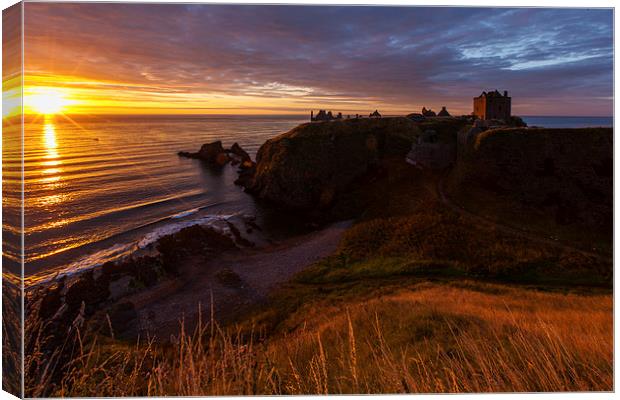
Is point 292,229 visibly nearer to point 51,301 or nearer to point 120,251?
point 120,251

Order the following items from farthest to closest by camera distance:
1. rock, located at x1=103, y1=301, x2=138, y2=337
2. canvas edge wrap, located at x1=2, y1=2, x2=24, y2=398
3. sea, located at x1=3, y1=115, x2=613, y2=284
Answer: rock, located at x1=103, y1=301, x2=138, y2=337 < sea, located at x1=3, y1=115, x2=613, y2=284 < canvas edge wrap, located at x1=2, y1=2, x2=24, y2=398

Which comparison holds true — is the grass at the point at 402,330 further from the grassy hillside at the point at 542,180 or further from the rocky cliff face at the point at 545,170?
the rocky cliff face at the point at 545,170

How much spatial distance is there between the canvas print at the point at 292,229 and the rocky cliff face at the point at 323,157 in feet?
3.82

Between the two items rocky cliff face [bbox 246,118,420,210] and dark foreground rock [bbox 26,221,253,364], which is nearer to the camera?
dark foreground rock [bbox 26,221,253,364]

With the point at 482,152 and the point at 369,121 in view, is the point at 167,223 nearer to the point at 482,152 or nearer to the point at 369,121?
the point at 482,152

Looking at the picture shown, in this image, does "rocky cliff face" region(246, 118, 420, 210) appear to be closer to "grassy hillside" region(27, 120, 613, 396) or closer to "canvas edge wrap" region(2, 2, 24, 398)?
"grassy hillside" region(27, 120, 613, 396)

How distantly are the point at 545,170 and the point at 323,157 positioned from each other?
26.0m

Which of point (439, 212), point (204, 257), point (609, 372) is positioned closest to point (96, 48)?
point (609, 372)

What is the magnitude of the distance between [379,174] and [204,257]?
2537 cm

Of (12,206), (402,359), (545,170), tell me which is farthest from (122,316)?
(545,170)

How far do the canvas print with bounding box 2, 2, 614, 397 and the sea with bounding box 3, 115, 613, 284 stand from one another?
7.6 inches

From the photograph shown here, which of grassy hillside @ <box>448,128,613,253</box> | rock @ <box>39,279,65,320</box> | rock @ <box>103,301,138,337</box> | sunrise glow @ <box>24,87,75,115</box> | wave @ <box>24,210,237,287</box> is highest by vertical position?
sunrise glow @ <box>24,87,75,115</box>

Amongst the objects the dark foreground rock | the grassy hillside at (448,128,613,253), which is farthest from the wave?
the grassy hillside at (448,128,613,253)

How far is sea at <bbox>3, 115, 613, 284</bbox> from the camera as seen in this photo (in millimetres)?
12066
